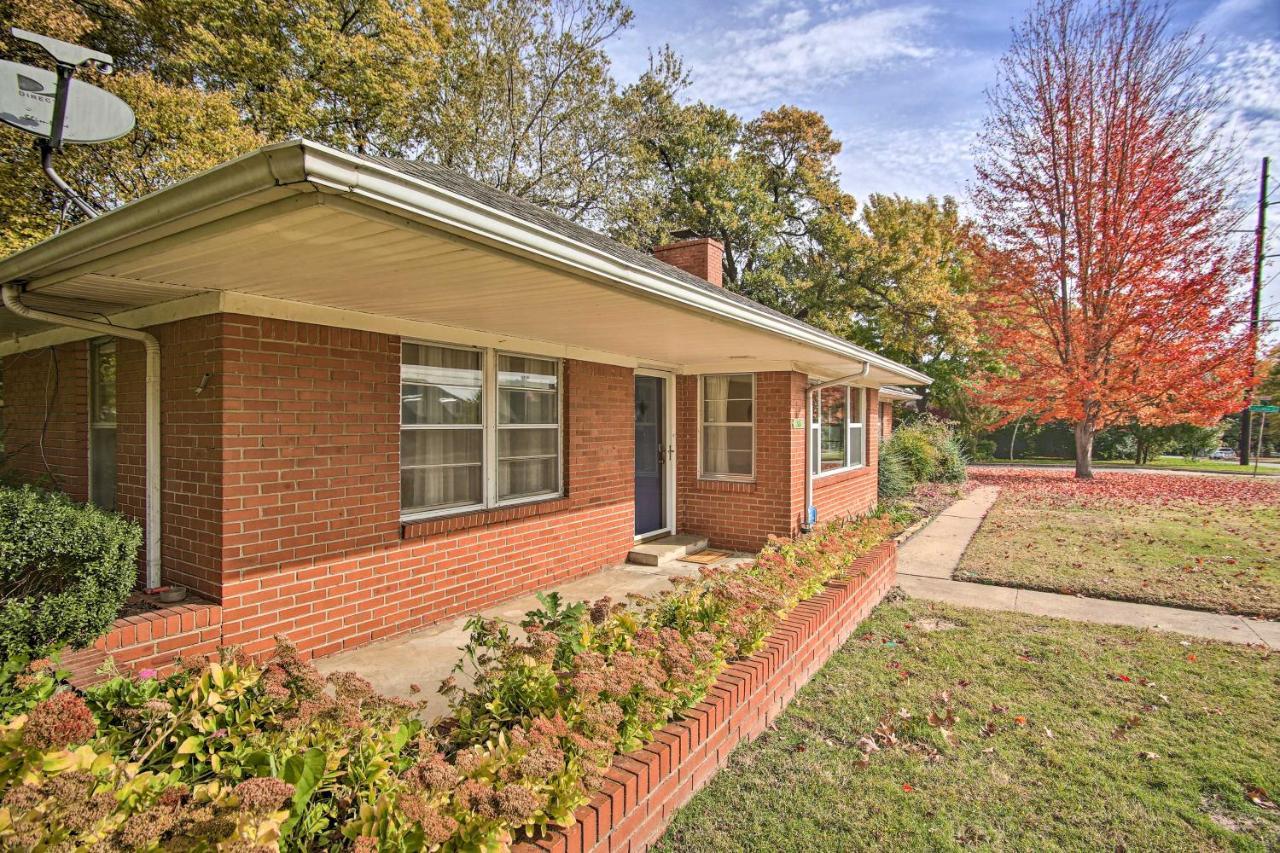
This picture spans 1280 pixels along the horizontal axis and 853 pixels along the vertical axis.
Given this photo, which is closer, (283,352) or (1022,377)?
(283,352)

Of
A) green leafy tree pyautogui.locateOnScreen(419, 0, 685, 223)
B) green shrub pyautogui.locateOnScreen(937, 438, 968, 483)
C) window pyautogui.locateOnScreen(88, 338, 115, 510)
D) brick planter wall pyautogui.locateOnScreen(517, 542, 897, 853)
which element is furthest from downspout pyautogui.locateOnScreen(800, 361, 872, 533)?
green leafy tree pyautogui.locateOnScreen(419, 0, 685, 223)

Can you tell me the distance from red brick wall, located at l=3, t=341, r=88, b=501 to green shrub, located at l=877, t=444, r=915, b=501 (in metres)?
12.7

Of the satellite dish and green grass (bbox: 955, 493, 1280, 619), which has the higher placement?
the satellite dish

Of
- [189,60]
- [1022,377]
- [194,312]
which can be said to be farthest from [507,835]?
[1022,377]

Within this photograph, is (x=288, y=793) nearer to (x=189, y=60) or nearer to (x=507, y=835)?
(x=507, y=835)

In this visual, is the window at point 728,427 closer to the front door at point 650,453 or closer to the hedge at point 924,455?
the front door at point 650,453

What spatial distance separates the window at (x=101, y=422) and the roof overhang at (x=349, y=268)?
37 centimetres

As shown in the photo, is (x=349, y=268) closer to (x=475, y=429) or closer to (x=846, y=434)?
(x=475, y=429)

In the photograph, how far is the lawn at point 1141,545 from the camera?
21.6 feet

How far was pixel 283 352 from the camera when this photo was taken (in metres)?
A: 4.14

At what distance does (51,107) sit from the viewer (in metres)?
4.28

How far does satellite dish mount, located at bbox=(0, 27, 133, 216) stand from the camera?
4.18 meters

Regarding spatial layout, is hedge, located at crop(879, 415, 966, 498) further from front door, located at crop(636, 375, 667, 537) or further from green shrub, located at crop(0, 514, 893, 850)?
green shrub, located at crop(0, 514, 893, 850)

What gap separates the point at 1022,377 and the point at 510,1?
1701 cm
